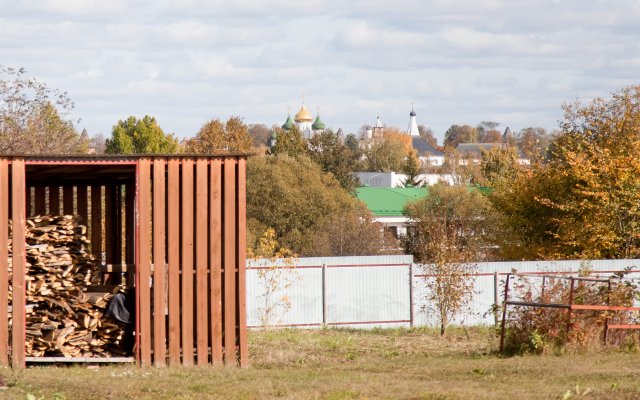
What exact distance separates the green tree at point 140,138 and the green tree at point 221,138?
9.50 m

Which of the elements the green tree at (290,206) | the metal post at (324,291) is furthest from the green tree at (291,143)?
the metal post at (324,291)

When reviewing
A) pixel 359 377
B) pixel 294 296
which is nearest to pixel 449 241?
pixel 294 296

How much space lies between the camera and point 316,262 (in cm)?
2942

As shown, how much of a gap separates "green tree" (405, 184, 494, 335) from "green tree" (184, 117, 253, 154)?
27457mm

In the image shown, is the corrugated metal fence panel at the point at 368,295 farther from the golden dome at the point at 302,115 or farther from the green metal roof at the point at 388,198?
the golden dome at the point at 302,115

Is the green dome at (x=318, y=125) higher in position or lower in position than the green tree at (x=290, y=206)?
higher

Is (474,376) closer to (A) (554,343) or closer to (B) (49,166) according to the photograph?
(A) (554,343)

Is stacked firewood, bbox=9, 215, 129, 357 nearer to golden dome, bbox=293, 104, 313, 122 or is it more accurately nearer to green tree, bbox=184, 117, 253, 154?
green tree, bbox=184, 117, 253, 154

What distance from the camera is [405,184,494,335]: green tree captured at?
78.3ft

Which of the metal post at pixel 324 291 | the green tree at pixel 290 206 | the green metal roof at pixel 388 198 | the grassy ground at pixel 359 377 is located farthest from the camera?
the green metal roof at pixel 388 198

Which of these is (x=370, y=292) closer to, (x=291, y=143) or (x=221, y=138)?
(x=291, y=143)

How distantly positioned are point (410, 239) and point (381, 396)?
1659 inches

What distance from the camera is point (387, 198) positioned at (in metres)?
75.9

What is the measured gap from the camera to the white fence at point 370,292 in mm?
28734
